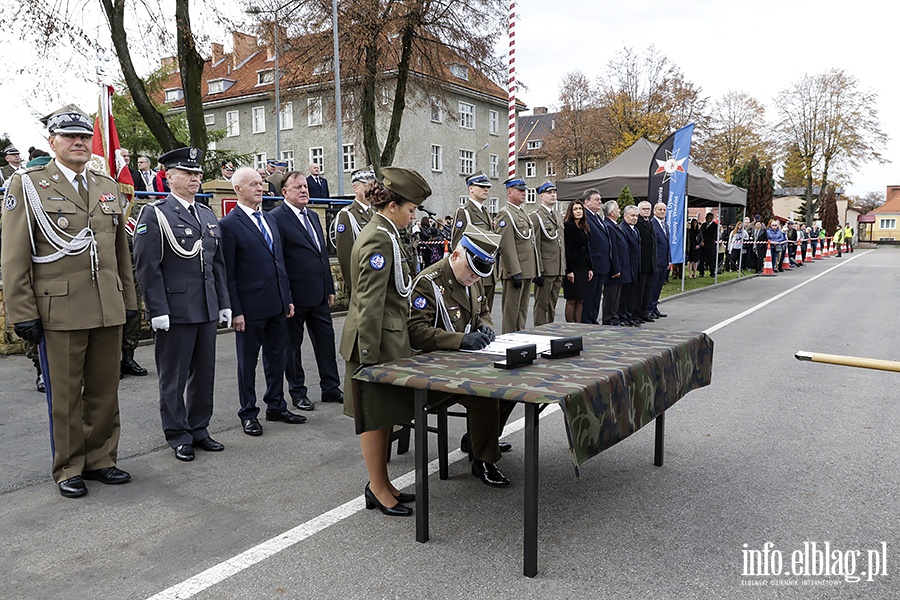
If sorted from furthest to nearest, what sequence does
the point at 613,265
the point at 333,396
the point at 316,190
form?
the point at 316,190
the point at 613,265
the point at 333,396

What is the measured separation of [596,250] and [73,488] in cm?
797

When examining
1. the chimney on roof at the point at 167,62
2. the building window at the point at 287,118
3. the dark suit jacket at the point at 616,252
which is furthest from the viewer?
the building window at the point at 287,118

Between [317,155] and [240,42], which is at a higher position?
[240,42]

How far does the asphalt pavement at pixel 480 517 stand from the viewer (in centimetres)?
312

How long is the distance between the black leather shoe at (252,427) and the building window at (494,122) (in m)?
42.6

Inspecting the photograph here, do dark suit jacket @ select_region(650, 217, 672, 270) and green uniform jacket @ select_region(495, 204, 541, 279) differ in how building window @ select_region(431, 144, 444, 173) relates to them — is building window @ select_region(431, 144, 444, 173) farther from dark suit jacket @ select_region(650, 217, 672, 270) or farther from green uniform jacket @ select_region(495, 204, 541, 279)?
green uniform jacket @ select_region(495, 204, 541, 279)

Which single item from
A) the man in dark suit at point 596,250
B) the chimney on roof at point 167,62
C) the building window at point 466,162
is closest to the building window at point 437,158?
the building window at point 466,162

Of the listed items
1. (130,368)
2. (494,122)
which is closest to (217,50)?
(130,368)

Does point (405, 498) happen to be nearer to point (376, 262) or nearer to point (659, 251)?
point (376, 262)

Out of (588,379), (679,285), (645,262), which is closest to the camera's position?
(588,379)

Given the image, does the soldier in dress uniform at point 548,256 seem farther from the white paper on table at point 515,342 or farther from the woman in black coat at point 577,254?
the white paper on table at point 515,342

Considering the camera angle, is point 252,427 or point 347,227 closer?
point 252,427

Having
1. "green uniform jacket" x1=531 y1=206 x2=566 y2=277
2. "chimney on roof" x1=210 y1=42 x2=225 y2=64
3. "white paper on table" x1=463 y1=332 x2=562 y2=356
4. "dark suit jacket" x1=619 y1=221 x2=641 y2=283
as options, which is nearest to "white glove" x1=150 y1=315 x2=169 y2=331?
"white paper on table" x1=463 y1=332 x2=562 y2=356

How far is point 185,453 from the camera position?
486 centimetres
